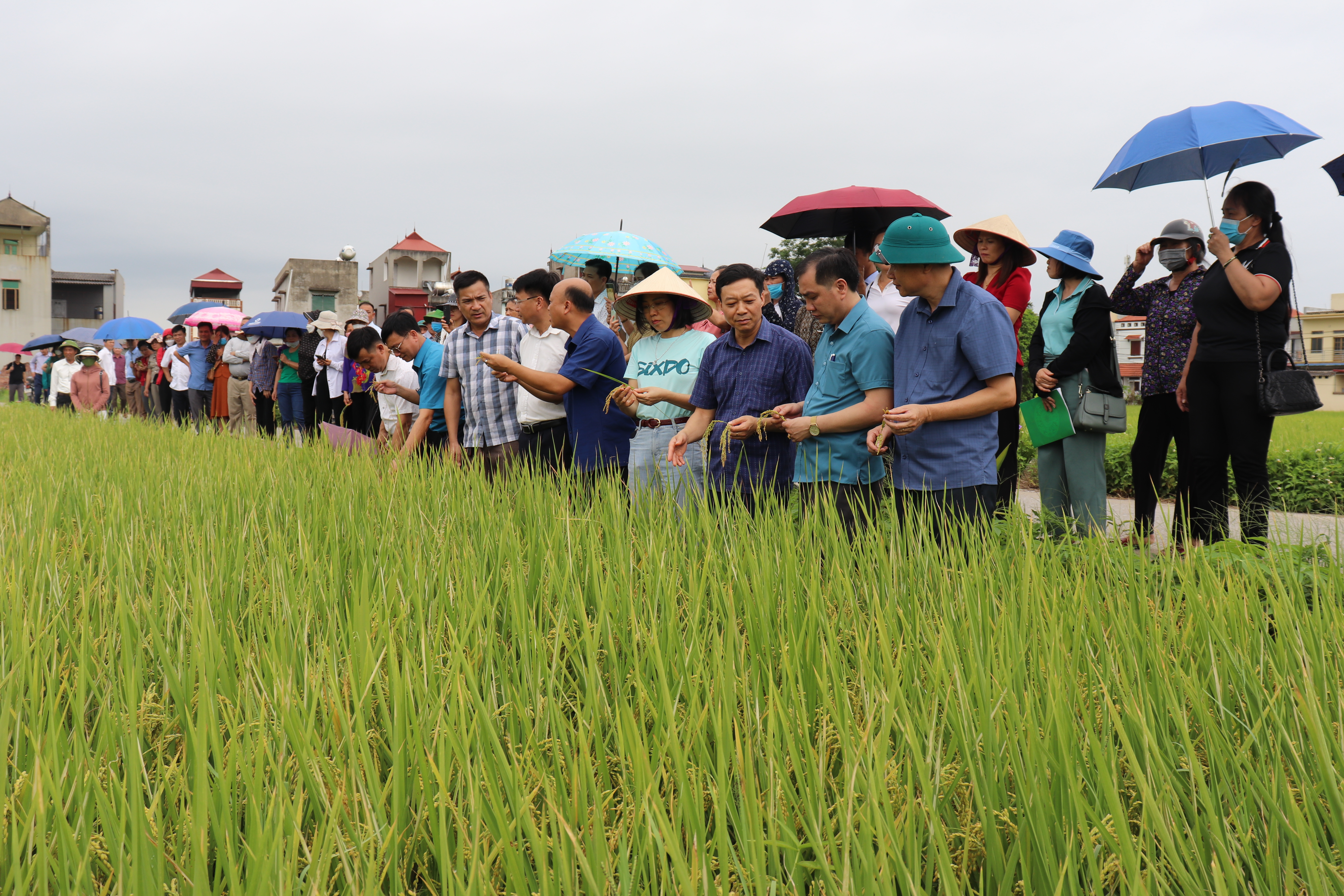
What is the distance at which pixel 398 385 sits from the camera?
236 inches

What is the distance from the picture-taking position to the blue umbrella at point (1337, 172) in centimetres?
426

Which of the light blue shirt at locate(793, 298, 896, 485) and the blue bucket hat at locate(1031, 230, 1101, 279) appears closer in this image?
the light blue shirt at locate(793, 298, 896, 485)

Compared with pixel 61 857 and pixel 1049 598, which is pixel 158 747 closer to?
pixel 61 857

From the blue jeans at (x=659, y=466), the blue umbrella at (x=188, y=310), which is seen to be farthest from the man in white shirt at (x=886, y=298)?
the blue umbrella at (x=188, y=310)

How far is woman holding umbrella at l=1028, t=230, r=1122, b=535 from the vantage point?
403 cm

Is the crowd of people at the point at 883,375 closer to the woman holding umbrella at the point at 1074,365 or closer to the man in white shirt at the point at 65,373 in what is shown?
the woman holding umbrella at the point at 1074,365

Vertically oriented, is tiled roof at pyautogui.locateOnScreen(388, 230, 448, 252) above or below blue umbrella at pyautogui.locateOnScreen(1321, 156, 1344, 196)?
above

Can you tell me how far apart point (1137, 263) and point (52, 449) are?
6.78m

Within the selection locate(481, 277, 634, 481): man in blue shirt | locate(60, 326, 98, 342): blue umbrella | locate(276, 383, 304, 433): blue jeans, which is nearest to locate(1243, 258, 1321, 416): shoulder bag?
locate(481, 277, 634, 481): man in blue shirt

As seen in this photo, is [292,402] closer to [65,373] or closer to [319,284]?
[65,373]

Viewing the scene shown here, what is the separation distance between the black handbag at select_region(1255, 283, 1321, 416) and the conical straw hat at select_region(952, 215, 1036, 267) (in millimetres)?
895

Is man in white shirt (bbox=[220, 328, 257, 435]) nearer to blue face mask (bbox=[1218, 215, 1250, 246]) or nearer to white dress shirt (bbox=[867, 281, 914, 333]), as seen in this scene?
white dress shirt (bbox=[867, 281, 914, 333])

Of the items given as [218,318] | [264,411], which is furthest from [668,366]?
[218,318]

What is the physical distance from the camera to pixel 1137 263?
176 inches
